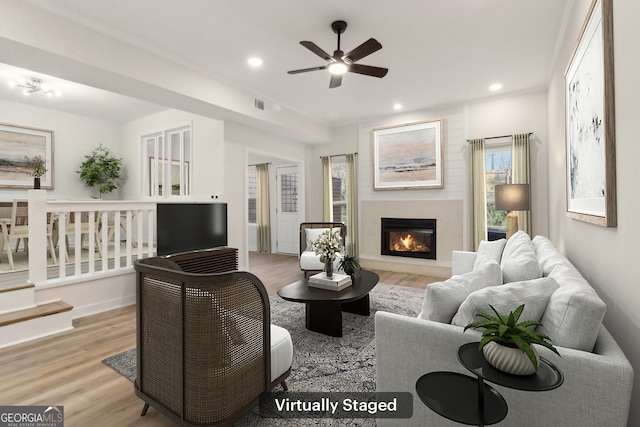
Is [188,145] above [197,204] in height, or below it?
above

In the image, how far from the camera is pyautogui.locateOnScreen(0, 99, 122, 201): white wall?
526cm

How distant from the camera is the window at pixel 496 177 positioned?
5.02 metres

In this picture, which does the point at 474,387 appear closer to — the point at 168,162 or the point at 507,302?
the point at 507,302

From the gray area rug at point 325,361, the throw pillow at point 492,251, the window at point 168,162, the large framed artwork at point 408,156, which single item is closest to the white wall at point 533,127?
the large framed artwork at point 408,156

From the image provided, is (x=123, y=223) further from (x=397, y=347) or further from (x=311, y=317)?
(x=397, y=347)

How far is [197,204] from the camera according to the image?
171 inches

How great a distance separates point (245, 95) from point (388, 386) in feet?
14.0

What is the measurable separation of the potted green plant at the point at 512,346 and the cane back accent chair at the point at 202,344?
1081mm

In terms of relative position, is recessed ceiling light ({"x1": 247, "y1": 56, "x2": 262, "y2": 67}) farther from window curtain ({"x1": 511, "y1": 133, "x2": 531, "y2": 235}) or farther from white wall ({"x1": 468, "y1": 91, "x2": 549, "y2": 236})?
window curtain ({"x1": 511, "y1": 133, "x2": 531, "y2": 235})

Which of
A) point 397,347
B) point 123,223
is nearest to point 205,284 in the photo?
point 397,347

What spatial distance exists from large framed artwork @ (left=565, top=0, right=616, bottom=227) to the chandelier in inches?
242

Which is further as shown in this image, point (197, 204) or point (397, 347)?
point (197, 204)

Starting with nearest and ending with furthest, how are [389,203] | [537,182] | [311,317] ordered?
[311,317] → [537,182] → [389,203]

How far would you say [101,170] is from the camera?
598cm
